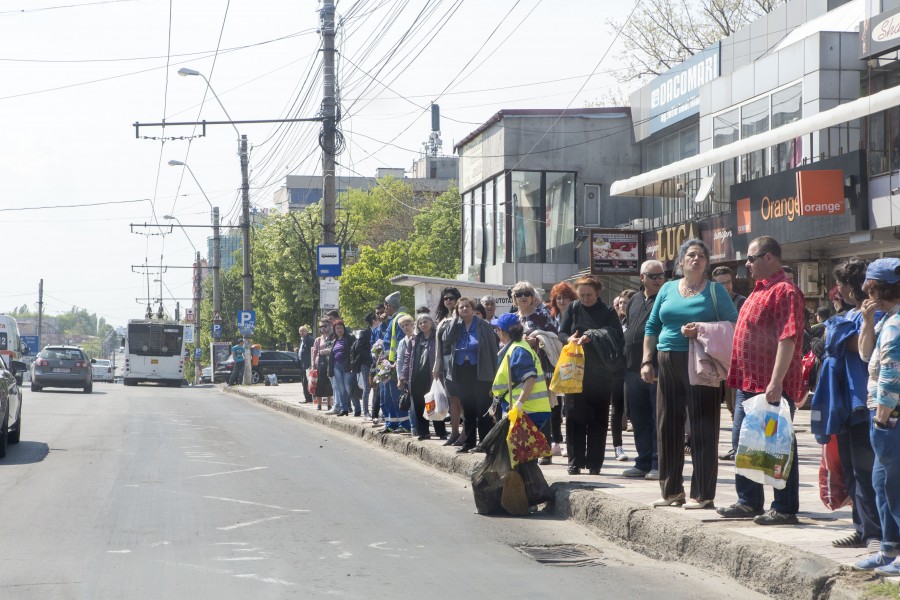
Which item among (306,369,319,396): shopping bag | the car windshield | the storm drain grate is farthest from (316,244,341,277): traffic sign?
the storm drain grate

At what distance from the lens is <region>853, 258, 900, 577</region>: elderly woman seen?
527 centimetres

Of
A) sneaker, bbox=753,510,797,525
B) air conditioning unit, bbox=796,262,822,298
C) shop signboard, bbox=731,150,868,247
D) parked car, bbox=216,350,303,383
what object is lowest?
parked car, bbox=216,350,303,383

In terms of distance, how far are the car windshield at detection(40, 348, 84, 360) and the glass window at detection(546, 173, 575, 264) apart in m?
16.1

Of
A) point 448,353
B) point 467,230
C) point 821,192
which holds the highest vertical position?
point 467,230

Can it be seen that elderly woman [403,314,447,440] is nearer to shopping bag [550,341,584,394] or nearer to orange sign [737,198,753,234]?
shopping bag [550,341,584,394]

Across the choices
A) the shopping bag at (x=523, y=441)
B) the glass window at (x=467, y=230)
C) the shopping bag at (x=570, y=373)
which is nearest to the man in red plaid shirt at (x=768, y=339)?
the shopping bag at (x=523, y=441)

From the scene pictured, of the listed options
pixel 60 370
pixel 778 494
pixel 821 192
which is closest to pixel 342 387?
pixel 821 192

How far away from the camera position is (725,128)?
2564cm

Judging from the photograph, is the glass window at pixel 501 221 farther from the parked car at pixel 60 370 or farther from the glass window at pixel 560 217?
the parked car at pixel 60 370

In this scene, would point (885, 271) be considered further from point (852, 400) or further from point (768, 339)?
point (768, 339)

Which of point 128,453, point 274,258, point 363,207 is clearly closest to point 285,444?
point 128,453

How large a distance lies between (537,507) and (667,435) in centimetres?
176

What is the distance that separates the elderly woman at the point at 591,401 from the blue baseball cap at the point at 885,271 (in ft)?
14.9

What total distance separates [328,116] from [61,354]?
1748 centimetres
